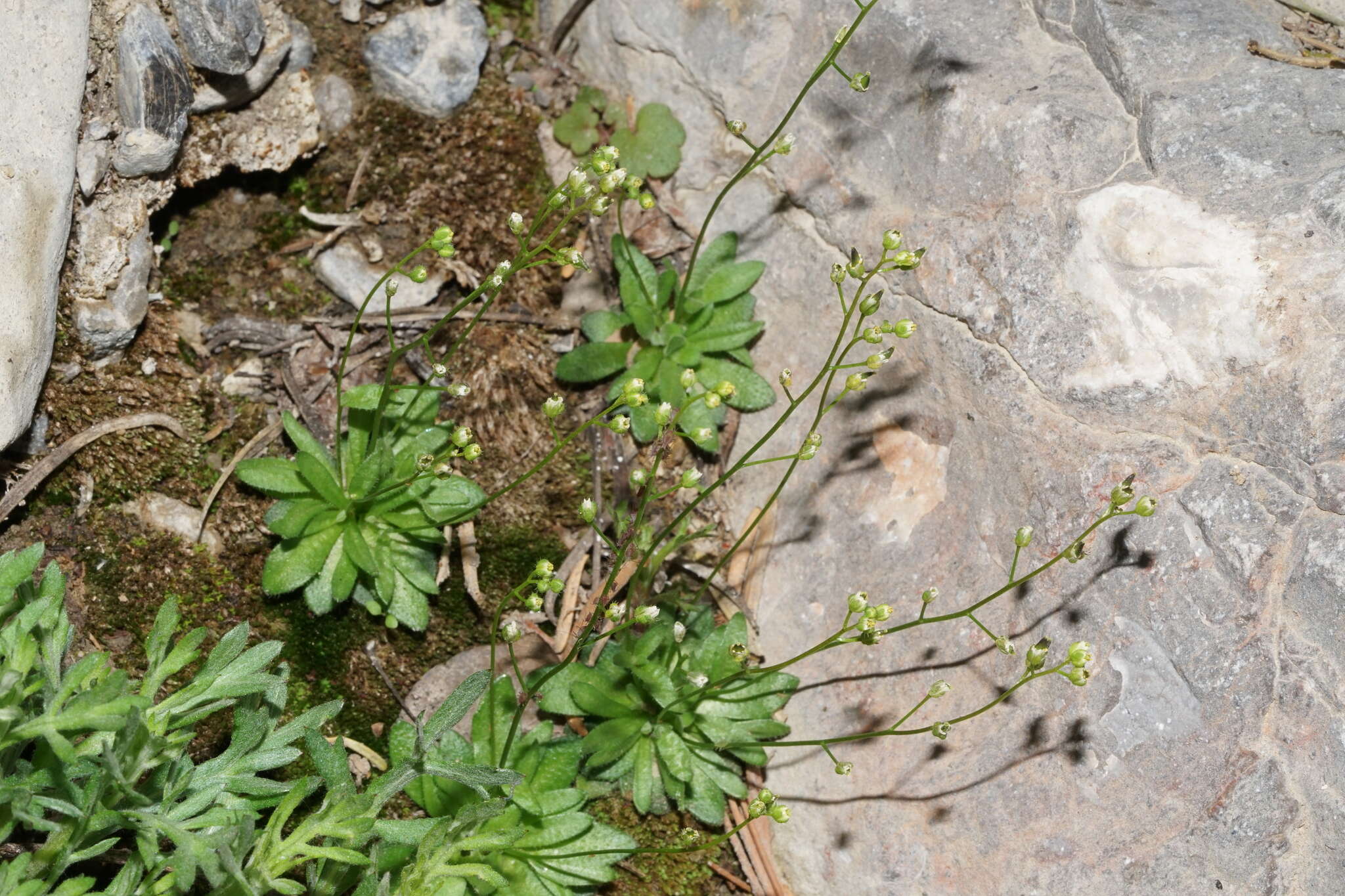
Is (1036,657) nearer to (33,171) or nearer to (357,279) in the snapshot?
(357,279)

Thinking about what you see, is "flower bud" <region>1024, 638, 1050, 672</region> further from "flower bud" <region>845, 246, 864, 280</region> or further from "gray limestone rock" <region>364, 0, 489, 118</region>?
"gray limestone rock" <region>364, 0, 489, 118</region>

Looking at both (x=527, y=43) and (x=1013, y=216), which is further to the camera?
(x=527, y=43)

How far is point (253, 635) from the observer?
361 cm

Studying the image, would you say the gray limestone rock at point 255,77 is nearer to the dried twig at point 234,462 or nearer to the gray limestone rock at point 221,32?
the gray limestone rock at point 221,32

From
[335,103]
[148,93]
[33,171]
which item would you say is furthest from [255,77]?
[33,171]

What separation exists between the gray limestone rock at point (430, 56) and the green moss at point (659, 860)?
9.01 ft

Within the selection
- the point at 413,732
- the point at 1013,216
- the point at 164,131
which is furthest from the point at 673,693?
the point at 164,131

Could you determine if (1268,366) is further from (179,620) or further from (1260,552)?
(179,620)

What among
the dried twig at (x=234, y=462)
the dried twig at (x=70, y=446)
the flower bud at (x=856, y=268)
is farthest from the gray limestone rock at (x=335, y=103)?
the flower bud at (x=856, y=268)

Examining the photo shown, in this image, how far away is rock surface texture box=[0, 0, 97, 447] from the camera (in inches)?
125

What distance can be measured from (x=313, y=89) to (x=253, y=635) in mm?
2077

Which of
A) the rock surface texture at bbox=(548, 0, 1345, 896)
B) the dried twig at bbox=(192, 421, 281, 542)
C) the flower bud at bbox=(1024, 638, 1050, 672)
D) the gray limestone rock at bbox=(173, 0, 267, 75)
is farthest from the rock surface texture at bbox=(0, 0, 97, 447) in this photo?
the flower bud at bbox=(1024, 638, 1050, 672)

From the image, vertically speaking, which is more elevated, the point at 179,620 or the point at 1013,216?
the point at 1013,216

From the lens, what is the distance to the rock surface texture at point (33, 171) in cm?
318
